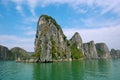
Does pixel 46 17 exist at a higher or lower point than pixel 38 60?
higher

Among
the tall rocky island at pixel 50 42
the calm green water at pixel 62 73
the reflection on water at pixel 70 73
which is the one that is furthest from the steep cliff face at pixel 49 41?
the reflection on water at pixel 70 73

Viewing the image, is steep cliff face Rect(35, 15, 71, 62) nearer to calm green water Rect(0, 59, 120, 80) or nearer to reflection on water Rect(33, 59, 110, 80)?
calm green water Rect(0, 59, 120, 80)

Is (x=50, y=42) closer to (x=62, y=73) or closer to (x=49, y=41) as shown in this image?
(x=49, y=41)

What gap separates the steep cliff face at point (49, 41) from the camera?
133625 mm

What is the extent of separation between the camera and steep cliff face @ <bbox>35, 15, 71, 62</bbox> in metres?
134

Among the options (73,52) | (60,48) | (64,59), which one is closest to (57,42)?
(60,48)

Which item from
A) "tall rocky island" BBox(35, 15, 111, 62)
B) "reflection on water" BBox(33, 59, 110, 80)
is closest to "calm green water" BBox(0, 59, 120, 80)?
"reflection on water" BBox(33, 59, 110, 80)

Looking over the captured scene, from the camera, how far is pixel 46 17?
157m

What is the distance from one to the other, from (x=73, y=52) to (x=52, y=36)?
47.0 metres

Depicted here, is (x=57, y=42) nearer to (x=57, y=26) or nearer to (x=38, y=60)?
(x=57, y=26)

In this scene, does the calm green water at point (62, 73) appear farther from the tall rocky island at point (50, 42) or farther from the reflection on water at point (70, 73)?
the tall rocky island at point (50, 42)

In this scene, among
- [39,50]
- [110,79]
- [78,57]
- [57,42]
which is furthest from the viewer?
[78,57]

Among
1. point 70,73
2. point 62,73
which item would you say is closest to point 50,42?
point 62,73

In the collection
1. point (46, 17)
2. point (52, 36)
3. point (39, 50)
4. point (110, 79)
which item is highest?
point (46, 17)
